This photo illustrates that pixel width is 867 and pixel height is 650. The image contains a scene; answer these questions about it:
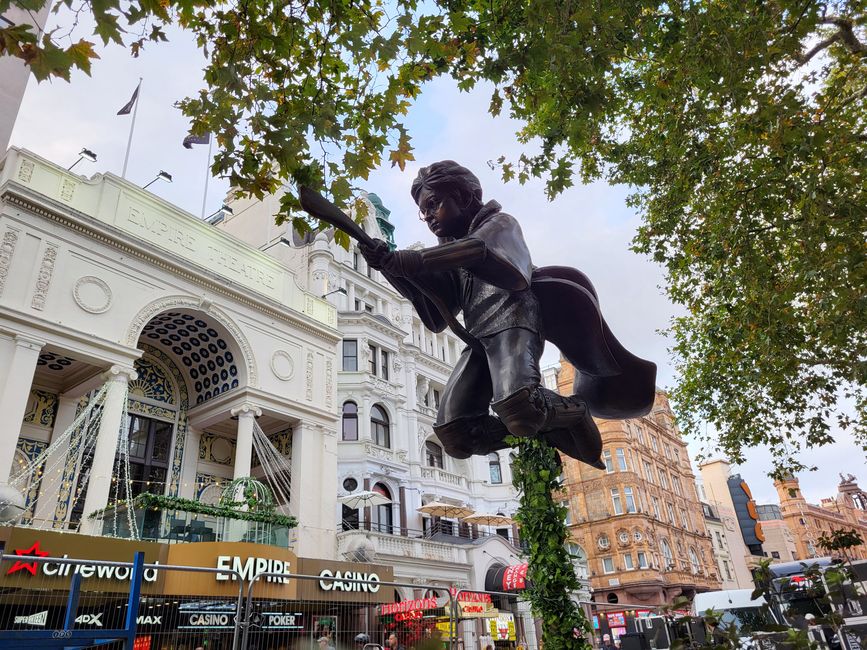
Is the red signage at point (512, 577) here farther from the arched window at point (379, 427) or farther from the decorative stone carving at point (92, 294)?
the decorative stone carving at point (92, 294)

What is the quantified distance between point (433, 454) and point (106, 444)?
53.6ft

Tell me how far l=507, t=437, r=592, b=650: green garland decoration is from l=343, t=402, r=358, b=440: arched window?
2191 cm

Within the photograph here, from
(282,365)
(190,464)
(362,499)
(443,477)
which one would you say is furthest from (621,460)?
(190,464)

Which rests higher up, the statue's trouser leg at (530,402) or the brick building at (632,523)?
the brick building at (632,523)

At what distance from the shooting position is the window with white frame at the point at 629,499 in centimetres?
3997

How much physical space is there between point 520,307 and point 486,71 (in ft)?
8.59

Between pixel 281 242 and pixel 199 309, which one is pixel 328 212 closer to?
pixel 199 309

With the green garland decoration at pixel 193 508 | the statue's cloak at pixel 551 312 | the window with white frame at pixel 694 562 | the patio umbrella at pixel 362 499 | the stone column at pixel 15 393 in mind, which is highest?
the stone column at pixel 15 393

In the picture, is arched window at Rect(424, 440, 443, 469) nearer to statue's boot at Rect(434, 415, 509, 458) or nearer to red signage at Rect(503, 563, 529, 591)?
red signage at Rect(503, 563, 529, 591)

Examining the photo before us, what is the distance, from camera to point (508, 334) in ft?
12.9

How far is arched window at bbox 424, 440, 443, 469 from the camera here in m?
28.7

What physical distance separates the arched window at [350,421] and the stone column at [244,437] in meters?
5.91

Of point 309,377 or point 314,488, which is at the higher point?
point 309,377

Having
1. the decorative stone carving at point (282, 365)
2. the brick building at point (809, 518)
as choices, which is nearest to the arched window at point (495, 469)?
the decorative stone carving at point (282, 365)
